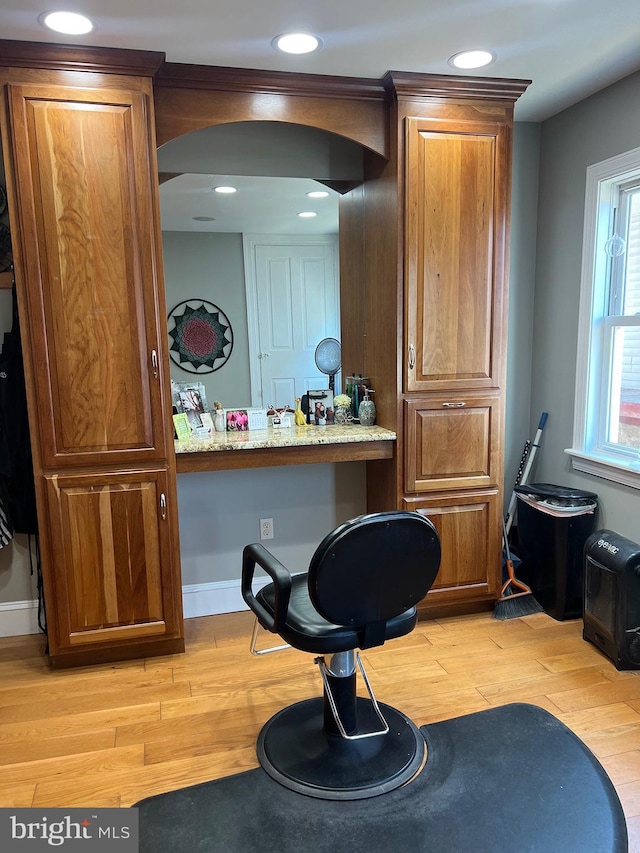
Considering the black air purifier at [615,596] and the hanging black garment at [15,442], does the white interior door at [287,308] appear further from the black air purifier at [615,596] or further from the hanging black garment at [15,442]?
the black air purifier at [615,596]

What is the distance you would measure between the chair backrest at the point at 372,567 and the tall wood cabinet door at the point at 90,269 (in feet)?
3.75

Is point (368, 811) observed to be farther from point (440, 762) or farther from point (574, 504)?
point (574, 504)

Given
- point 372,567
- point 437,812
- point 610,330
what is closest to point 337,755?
point 437,812

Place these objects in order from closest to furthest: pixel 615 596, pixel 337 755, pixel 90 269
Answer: pixel 337 755, pixel 90 269, pixel 615 596

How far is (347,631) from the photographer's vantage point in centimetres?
171

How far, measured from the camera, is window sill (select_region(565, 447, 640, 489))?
263cm

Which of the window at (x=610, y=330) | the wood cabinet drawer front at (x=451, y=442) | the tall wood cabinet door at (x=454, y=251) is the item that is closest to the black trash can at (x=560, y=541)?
the window at (x=610, y=330)

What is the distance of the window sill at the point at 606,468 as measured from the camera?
2.63m

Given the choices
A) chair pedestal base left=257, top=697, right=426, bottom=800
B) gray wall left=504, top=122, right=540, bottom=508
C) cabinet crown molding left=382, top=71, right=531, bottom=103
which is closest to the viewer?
chair pedestal base left=257, top=697, right=426, bottom=800

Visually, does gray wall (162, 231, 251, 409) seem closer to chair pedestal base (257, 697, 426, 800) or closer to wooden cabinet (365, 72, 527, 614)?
wooden cabinet (365, 72, 527, 614)

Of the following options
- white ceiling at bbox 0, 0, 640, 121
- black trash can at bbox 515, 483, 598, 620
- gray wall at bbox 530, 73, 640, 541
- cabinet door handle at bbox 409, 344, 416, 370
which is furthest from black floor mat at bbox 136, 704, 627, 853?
white ceiling at bbox 0, 0, 640, 121

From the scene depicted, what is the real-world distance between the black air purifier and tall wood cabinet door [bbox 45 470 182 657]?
1751 millimetres

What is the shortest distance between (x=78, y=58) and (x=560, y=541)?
2791 mm

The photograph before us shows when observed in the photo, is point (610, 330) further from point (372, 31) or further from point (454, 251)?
point (372, 31)
